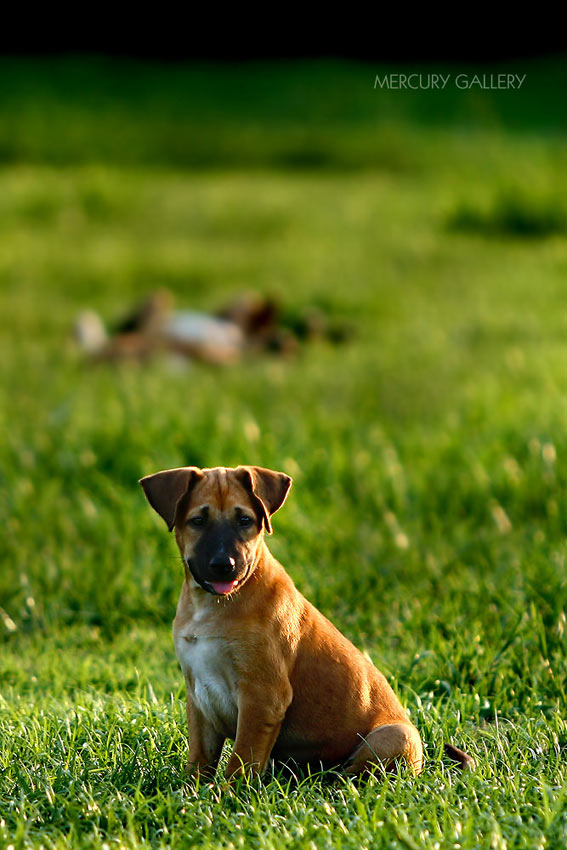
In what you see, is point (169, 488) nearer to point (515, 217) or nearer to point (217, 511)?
point (217, 511)

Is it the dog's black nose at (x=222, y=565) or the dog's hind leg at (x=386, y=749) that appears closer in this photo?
the dog's black nose at (x=222, y=565)

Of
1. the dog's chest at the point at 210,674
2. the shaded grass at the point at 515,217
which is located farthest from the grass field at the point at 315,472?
the dog's chest at the point at 210,674

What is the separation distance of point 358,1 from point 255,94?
583cm

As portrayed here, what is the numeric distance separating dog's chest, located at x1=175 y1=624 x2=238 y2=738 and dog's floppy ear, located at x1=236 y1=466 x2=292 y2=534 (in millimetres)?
348

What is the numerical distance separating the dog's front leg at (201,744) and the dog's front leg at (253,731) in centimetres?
20

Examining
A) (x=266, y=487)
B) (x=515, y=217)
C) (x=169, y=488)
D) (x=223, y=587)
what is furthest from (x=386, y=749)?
(x=515, y=217)

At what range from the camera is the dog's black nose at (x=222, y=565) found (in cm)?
292

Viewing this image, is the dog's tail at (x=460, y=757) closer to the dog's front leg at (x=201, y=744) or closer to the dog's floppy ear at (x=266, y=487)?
the dog's front leg at (x=201, y=744)

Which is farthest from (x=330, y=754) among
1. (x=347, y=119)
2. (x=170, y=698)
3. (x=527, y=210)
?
(x=347, y=119)

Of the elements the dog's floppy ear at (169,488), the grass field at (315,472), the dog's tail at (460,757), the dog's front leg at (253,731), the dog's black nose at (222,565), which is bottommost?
the grass field at (315,472)

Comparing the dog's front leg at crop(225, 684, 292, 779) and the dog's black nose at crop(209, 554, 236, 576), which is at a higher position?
the dog's black nose at crop(209, 554, 236, 576)

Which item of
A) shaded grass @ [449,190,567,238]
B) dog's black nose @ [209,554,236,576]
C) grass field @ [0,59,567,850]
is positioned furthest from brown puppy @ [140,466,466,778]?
shaded grass @ [449,190,567,238]

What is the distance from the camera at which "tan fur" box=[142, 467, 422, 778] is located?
305cm

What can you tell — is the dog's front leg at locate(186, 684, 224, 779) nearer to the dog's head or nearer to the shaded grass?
the dog's head
